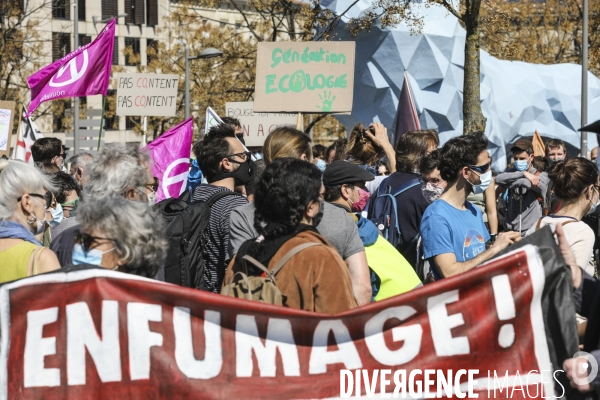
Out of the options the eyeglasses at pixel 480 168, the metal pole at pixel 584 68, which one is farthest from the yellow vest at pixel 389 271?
the metal pole at pixel 584 68

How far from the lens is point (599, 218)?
717cm

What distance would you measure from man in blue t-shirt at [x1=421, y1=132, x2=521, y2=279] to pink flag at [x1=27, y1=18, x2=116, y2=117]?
630 cm

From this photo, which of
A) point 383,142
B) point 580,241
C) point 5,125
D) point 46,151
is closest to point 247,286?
point 580,241

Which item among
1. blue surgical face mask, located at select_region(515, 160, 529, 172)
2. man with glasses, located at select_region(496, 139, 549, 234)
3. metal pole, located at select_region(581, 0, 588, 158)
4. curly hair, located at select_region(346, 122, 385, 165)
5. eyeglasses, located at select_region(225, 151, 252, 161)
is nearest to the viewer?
eyeglasses, located at select_region(225, 151, 252, 161)

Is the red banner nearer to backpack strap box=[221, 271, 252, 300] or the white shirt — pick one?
backpack strap box=[221, 271, 252, 300]

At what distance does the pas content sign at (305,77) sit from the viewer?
945cm

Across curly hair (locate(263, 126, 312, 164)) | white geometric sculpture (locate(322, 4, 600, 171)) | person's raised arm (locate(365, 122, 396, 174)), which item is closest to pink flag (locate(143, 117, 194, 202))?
person's raised arm (locate(365, 122, 396, 174))

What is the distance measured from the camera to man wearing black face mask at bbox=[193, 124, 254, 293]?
207 inches

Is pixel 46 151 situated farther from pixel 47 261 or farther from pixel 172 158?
pixel 47 261

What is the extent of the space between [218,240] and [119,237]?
1398mm

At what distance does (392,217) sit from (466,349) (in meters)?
2.64

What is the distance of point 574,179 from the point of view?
4.98 m

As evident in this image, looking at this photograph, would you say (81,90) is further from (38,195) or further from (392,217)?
(38,195)

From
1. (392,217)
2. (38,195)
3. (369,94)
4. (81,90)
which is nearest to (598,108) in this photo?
(369,94)
